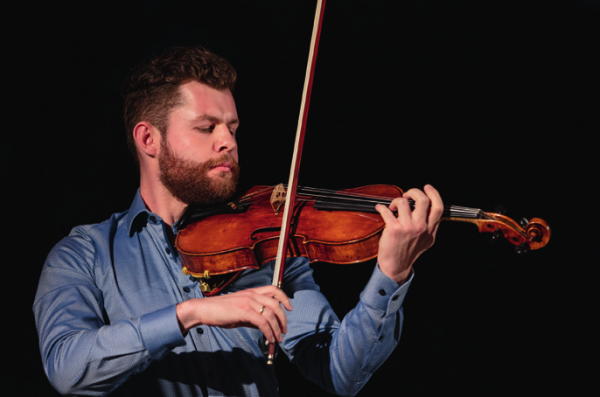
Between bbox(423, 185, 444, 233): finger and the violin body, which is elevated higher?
bbox(423, 185, 444, 233): finger

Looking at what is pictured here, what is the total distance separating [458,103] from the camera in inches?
97.9

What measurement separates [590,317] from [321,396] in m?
1.19

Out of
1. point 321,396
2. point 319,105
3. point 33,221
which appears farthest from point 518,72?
point 33,221

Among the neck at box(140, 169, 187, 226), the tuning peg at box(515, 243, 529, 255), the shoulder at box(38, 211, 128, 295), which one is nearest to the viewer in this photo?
the tuning peg at box(515, 243, 529, 255)

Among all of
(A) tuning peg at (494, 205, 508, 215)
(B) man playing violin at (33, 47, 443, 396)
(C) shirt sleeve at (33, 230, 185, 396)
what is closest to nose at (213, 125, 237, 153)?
(B) man playing violin at (33, 47, 443, 396)

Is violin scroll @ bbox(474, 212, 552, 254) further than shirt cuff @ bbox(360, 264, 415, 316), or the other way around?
shirt cuff @ bbox(360, 264, 415, 316)

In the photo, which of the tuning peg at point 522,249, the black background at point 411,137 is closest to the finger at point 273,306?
the tuning peg at point 522,249

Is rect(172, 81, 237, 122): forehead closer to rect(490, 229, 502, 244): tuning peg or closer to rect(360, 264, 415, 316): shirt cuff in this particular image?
rect(360, 264, 415, 316): shirt cuff

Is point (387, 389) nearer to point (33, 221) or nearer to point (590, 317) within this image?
point (590, 317)

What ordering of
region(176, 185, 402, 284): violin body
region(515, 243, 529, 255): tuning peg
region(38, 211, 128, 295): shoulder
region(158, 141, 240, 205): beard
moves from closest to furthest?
region(515, 243, 529, 255): tuning peg, region(176, 185, 402, 284): violin body, region(38, 211, 128, 295): shoulder, region(158, 141, 240, 205): beard

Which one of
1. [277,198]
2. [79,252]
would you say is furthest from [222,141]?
[79,252]

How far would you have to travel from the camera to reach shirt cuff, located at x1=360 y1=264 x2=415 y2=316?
163 centimetres

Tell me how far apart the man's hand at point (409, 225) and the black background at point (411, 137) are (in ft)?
2.92

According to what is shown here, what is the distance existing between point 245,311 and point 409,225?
0.47 m
